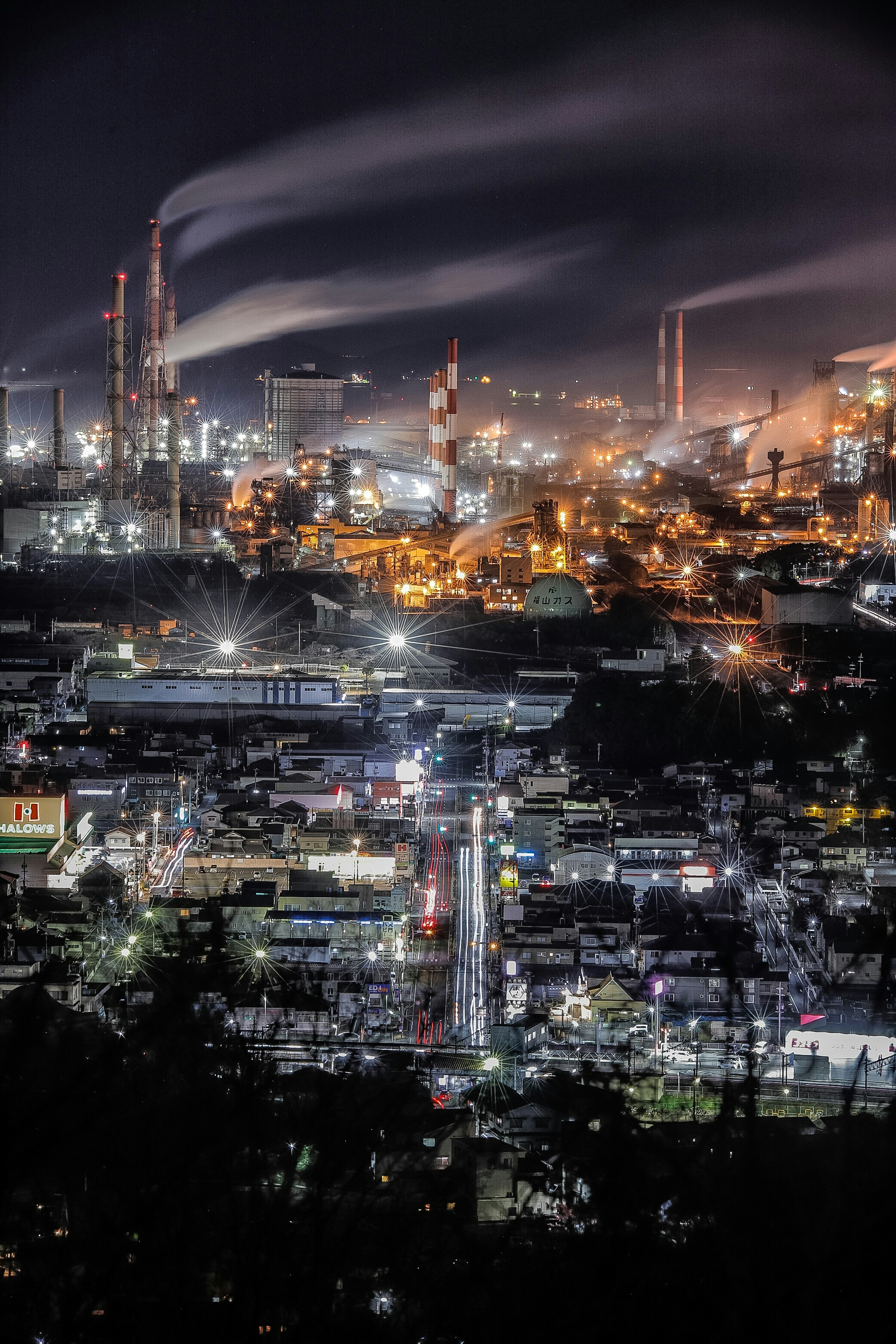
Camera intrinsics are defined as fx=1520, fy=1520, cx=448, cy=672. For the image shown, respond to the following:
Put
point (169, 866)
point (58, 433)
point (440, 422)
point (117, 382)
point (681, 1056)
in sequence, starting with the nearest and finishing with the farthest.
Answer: point (681, 1056) → point (169, 866) → point (117, 382) → point (58, 433) → point (440, 422)

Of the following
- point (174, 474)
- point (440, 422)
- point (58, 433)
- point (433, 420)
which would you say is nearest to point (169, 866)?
point (174, 474)

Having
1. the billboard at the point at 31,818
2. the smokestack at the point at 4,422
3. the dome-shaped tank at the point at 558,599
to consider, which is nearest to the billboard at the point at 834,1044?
the billboard at the point at 31,818

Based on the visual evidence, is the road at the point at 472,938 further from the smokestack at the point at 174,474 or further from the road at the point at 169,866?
the smokestack at the point at 174,474

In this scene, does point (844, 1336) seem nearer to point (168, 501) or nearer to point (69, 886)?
point (69, 886)

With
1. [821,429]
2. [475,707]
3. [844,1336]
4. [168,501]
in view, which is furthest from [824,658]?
[821,429]

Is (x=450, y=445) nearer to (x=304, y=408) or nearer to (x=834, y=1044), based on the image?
(x=304, y=408)

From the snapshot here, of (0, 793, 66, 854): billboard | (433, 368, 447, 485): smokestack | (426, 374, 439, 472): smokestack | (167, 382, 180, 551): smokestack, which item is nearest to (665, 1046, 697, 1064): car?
(0, 793, 66, 854): billboard
